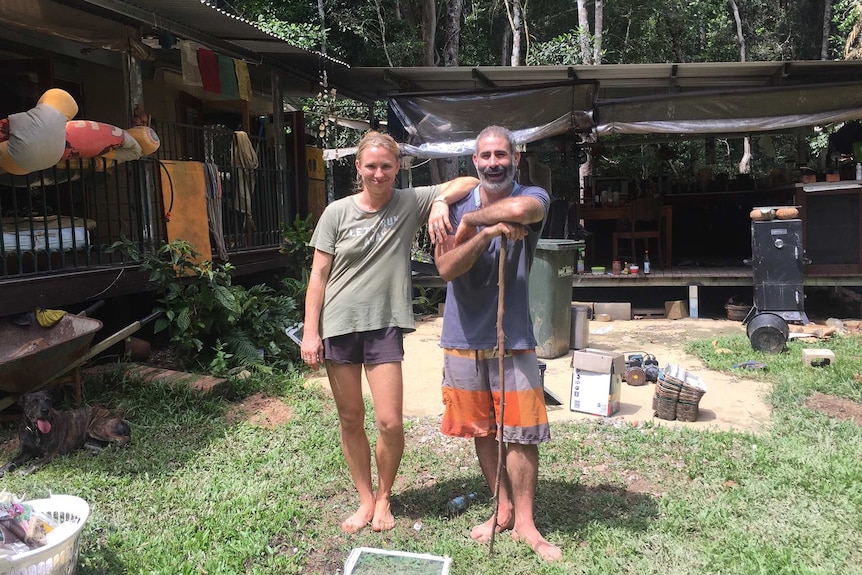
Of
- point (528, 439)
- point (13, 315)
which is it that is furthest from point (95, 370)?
point (528, 439)

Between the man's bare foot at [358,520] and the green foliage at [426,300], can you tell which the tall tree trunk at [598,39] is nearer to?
the green foliage at [426,300]

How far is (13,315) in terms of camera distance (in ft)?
15.0

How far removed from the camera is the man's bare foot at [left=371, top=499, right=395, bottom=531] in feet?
10.3

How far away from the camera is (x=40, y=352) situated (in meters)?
4.25

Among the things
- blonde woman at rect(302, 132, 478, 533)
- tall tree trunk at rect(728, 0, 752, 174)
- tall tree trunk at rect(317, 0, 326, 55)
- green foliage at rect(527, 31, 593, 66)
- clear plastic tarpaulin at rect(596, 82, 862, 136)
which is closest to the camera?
blonde woman at rect(302, 132, 478, 533)

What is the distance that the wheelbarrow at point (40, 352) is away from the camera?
13.9 feet

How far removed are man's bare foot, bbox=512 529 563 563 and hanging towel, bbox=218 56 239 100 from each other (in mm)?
6094

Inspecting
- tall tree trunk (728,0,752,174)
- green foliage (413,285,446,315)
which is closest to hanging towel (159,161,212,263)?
green foliage (413,285,446,315)

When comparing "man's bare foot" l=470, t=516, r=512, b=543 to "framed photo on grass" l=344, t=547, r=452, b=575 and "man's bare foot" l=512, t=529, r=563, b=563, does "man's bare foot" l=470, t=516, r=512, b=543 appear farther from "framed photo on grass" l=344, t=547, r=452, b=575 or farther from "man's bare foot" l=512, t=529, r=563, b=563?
"framed photo on grass" l=344, t=547, r=452, b=575

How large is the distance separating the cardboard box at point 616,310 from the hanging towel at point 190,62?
5.65 metres

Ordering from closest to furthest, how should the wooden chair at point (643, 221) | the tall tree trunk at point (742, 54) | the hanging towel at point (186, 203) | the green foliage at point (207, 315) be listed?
the green foliage at point (207, 315) < the hanging towel at point (186, 203) < the wooden chair at point (643, 221) < the tall tree trunk at point (742, 54)

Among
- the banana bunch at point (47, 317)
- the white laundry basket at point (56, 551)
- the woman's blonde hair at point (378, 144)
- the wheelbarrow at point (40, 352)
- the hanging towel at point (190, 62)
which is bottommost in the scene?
the white laundry basket at point (56, 551)

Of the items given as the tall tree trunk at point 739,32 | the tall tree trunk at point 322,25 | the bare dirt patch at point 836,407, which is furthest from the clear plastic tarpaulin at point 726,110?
the tall tree trunk at point 739,32

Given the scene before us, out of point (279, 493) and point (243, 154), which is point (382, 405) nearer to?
point (279, 493)
